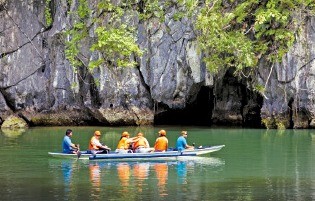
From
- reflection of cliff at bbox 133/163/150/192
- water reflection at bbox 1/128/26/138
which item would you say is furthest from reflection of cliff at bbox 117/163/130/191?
water reflection at bbox 1/128/26/138

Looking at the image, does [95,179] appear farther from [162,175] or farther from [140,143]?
[140,143]

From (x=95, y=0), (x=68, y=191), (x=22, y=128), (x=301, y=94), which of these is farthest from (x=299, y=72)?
(x=68, y=191)

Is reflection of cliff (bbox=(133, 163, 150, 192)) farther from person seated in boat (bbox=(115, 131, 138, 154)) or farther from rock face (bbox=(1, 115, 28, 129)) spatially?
rock face (bbox=(1, 115, 28, 129))

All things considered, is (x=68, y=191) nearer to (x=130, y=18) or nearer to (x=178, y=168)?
(x=178, y=168)

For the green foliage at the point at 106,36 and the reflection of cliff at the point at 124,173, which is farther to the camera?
the green foliage at the point at 106,36

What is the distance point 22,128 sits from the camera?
36.7 metres

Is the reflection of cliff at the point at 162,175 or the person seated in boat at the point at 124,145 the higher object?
the person seated in boat at the point at 124,145

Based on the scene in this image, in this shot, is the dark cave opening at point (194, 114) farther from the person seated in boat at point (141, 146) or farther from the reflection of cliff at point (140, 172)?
the reflection of cliff at point (140, 172)

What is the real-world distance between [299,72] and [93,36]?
10.8 meters

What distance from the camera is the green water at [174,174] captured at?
1625cm

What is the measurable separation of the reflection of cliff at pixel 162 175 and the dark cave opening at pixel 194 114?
1752 centimetres

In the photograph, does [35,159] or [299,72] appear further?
[299,72]

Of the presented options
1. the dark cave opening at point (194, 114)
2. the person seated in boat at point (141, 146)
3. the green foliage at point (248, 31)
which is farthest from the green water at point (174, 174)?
the dark cave opening at point (194, 114)

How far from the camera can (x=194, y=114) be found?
4231cm
